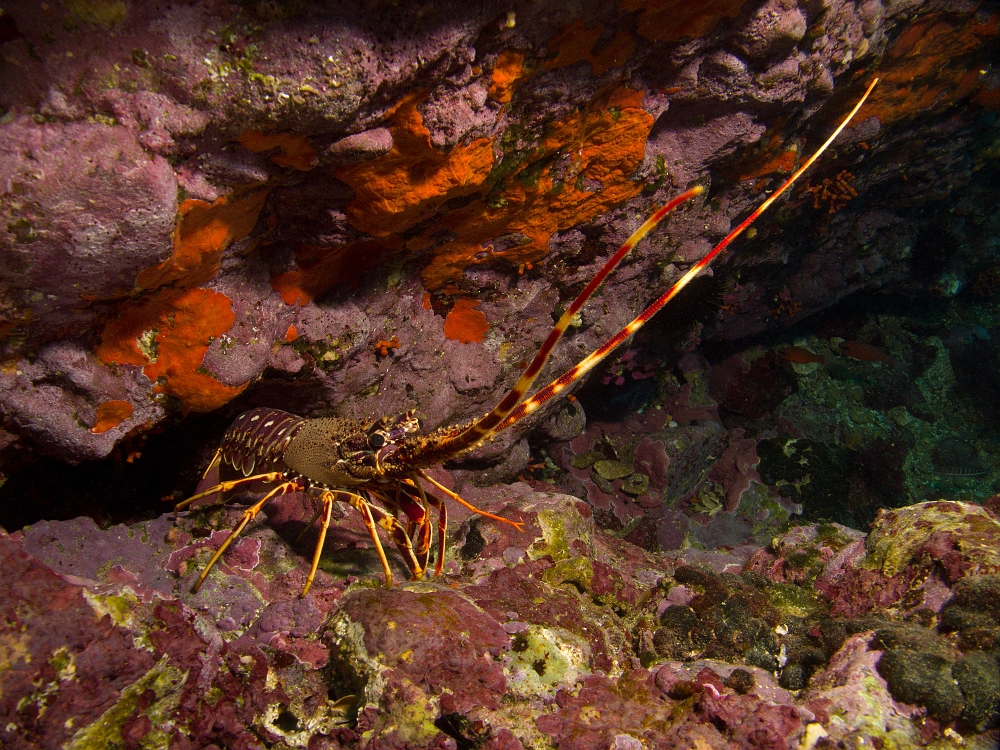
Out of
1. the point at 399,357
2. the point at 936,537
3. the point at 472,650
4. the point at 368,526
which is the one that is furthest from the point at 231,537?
the point at 936,537

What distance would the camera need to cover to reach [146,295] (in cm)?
255

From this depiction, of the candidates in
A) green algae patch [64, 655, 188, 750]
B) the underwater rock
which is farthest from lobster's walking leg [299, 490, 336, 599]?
the underwater rock

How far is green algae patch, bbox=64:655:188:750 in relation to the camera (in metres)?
2.19

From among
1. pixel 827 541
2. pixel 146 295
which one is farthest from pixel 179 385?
pixel 827 541

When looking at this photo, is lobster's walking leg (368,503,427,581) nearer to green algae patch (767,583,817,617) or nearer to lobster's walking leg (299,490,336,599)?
lobster's walking leg (299,490,336,599)

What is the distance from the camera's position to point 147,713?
2.39 meters

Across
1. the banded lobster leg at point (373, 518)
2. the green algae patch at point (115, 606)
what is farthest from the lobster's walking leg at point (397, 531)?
the green algae patch at point (115, 606)

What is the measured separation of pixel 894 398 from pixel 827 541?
335 inches

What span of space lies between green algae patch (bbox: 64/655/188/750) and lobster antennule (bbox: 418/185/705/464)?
1762mm

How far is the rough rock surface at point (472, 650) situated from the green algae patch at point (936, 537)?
0.02 meters

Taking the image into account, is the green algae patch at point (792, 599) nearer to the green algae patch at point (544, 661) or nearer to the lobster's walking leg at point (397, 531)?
the green algae patch at point (544, 661)

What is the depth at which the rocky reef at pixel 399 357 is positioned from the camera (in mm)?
2039

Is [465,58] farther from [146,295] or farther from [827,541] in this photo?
[827,541]

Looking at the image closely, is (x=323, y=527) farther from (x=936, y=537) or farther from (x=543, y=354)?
(x=936, y=537)
